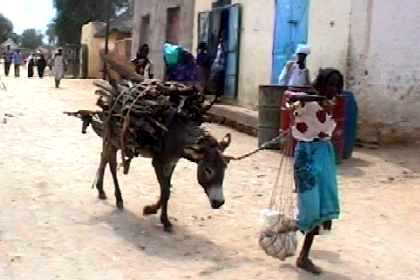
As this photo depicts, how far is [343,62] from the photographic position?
12.0m

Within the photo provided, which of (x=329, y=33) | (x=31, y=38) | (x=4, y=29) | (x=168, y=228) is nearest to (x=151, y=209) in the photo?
(x=168, y=228)

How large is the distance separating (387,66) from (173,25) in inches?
458

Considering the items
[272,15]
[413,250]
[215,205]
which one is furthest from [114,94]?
[272,15]

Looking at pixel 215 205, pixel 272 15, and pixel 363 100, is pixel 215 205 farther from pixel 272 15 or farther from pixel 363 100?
pixel 272 15

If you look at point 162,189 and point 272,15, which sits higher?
point 272,15

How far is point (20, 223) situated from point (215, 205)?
1.88 metres

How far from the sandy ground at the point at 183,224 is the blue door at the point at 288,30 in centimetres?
318

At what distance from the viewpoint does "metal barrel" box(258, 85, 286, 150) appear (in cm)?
1118

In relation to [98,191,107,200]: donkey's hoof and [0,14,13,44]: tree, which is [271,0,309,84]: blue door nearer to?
[98,191,107,200]: donkey's hoof

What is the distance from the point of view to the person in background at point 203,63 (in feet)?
56.3

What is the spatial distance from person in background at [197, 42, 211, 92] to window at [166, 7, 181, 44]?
4.28 meters

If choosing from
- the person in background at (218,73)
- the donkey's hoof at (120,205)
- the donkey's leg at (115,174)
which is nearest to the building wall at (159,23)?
the person in background at (218,73)

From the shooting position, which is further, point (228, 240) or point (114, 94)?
point (114, 94)

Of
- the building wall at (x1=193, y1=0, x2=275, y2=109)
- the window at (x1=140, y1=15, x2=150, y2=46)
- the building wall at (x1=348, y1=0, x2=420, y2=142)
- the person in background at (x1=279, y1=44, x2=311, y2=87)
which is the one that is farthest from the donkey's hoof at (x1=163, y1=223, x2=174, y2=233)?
the window at (x1=140, y1=15, x2=150, y2=46)
